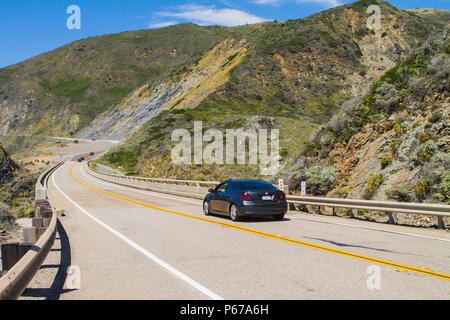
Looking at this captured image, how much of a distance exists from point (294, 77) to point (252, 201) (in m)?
58.6

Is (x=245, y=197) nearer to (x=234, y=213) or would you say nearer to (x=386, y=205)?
(x=234, y=213)

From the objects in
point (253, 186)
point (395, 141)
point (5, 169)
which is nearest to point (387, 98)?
point (395, 141)

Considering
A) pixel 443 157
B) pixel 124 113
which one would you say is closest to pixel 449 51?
pixel 443 157

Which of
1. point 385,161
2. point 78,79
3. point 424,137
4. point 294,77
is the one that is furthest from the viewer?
point 78,79

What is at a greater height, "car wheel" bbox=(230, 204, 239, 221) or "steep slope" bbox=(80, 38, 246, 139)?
"steep slope" bbox=(80, 38, 246, 139)

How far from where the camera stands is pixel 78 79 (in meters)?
171

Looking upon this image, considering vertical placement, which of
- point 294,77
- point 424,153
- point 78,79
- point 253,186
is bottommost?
point 253,186

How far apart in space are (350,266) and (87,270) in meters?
4.40

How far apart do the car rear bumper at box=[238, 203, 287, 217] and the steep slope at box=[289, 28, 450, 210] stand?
13.7 ft

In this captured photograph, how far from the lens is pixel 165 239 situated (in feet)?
34.0

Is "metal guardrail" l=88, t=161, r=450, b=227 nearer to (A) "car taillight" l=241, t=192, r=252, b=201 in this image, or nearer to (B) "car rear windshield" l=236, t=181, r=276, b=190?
(B) "car rear windshield" l=236, t=181, r=276, b=190

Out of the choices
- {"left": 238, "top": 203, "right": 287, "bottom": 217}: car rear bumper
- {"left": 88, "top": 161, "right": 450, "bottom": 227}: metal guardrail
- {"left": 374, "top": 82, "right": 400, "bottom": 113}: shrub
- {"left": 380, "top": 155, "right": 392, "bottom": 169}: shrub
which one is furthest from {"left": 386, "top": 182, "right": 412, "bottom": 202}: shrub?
{"left": 374, "top": 82, "right": 400, "bottom": 113}: shrub

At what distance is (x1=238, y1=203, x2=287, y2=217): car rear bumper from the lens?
13.7 m

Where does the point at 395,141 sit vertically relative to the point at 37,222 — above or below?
above
